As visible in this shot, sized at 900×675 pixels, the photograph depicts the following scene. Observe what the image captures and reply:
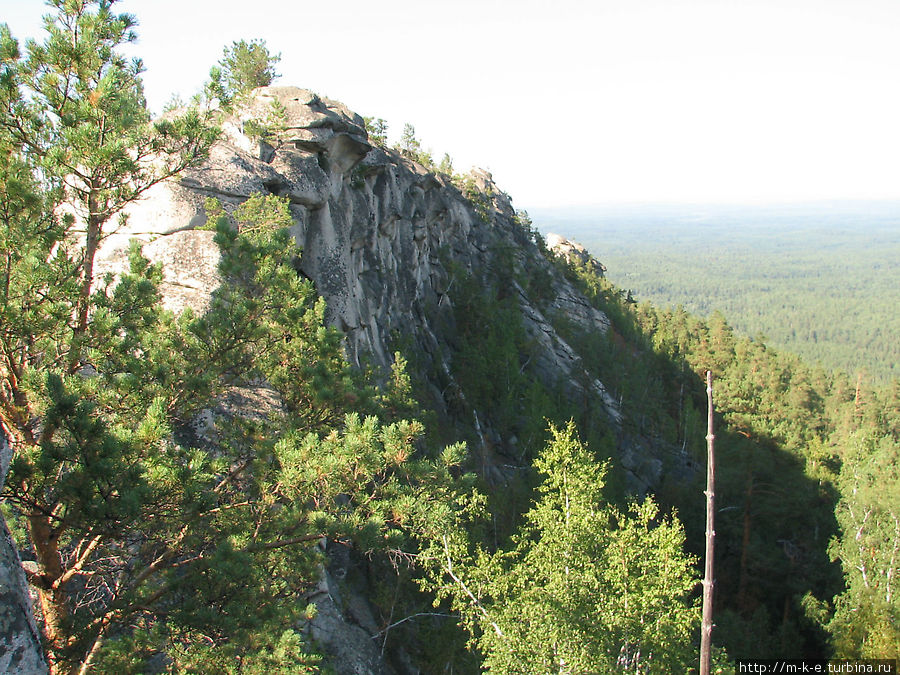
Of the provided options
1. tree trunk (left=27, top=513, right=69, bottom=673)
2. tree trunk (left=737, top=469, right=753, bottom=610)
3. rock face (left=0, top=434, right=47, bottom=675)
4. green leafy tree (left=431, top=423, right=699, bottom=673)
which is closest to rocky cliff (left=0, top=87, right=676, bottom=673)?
rock face (left=0, top=434, right=47, bottom=675)

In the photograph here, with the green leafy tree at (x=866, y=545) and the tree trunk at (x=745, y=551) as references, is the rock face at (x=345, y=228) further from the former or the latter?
A: the green leafy tree at (x=866, y=545)

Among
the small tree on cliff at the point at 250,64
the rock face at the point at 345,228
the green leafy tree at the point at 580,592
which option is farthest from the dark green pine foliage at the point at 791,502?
the small tree on cliff at the point at 250,64

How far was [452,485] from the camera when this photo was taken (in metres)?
7.19

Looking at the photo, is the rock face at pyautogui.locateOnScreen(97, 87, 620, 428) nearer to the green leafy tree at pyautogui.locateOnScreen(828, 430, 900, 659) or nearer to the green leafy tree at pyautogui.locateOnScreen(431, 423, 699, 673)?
the green leafy tree at pyautogui.locateOnScreen(431, 423, 699, 673)

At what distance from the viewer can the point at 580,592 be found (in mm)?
8523

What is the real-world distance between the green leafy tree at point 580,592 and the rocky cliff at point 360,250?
2.40 metres

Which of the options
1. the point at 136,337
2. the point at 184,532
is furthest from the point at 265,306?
the point at 184,532

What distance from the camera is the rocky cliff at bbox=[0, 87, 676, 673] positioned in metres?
10.1

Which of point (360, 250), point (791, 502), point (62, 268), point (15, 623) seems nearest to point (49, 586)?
point (15, 623)

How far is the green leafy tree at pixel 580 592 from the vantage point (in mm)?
8242

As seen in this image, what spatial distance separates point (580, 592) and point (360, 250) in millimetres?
16268

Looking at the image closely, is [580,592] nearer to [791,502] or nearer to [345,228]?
[345,228]

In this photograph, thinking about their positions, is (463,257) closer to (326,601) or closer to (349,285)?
(349,285)

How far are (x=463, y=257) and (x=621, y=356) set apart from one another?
13979mm
